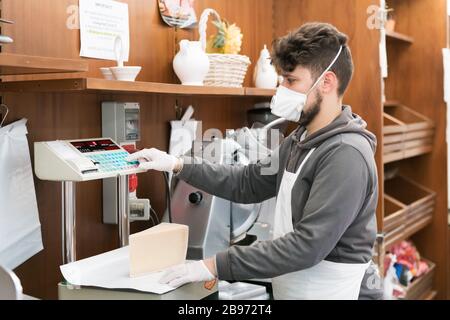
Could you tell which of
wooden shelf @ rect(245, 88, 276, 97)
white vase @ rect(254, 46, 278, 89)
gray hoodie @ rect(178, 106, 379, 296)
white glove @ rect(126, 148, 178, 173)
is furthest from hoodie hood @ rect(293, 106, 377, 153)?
white vase @ rect(254, 46, 278, 89)

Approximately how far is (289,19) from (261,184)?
4.71 ft

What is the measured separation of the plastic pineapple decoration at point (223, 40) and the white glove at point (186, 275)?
4.08ft

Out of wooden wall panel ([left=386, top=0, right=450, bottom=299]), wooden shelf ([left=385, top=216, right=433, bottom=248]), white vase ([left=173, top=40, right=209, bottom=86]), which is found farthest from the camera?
wooden wall panel ([left=386, top=0, right=450, bottom=299])

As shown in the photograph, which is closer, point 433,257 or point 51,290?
point 51,290

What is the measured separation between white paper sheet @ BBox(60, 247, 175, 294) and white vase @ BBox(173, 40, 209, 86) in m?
0.88

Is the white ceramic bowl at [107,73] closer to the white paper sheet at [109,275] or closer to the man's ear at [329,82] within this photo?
the white paper sheet at [109,275]

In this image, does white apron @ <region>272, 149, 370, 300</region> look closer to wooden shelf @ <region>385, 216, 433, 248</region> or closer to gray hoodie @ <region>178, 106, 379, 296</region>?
gray hoodie @ <region>178, 106, 379, 296</region>

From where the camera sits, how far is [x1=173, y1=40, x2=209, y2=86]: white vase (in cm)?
238

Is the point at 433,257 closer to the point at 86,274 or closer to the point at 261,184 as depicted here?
the point at 261,184

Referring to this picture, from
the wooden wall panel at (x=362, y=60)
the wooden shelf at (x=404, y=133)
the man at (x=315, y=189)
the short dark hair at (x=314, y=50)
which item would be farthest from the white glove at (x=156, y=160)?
the wooden shelf at (x=404, y=133)

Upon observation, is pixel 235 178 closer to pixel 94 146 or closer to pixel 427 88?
pixel 94 146

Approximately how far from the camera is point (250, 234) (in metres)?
2.52

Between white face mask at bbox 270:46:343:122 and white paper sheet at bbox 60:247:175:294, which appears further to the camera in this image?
white face mask at bbox 270:46:343:122
